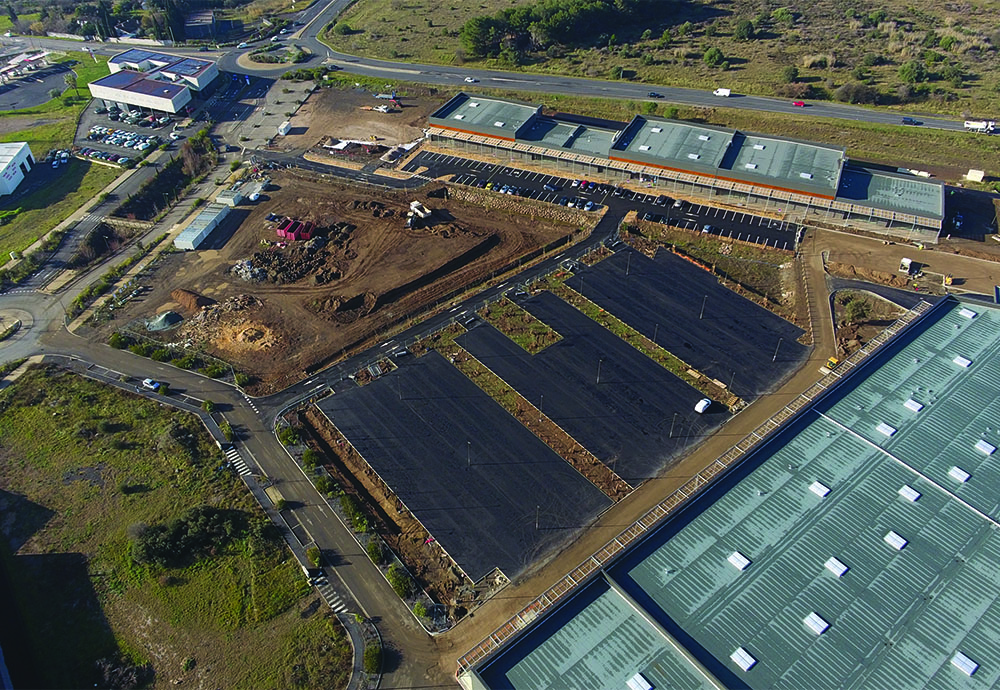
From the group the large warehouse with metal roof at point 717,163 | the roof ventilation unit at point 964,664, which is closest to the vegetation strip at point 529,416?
the roof ventilation unit at point 964,664

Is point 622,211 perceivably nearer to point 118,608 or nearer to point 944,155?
point 944,155

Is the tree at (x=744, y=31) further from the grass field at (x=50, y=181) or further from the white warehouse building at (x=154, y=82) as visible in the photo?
the grass field at (x=50, y=181)

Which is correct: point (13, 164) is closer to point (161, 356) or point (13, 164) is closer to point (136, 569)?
point (161, 356)

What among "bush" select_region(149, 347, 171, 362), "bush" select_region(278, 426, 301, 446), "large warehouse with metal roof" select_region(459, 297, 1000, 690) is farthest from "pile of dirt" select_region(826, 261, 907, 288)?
"bush" select_region(149, 347, 171, 362)

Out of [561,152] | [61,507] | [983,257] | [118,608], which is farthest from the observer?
[561,152]

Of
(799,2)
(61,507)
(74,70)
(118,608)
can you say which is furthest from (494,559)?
(799,2)

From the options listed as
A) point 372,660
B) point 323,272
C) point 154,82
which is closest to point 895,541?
point 372,660
